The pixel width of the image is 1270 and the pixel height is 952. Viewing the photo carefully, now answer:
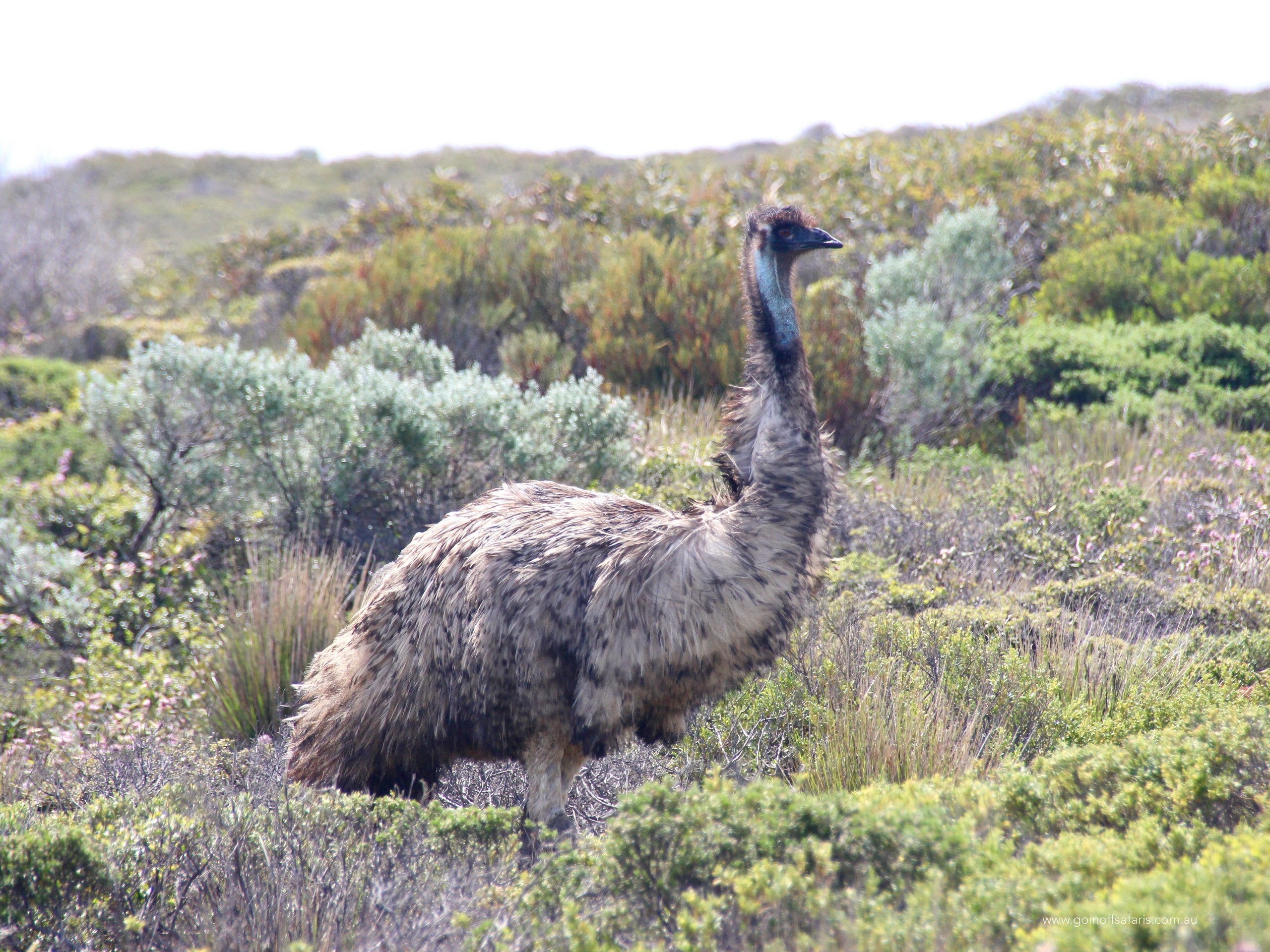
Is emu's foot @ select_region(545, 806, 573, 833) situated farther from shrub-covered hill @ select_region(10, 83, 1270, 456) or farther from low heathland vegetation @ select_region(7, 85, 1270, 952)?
shrub-covered hill @ select_region(10, 83, 1270, 456)

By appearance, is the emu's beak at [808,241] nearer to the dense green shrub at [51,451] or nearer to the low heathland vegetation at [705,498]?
the low heathland vegetation at [705,498]

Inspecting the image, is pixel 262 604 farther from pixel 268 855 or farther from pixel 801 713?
pixel 801 713

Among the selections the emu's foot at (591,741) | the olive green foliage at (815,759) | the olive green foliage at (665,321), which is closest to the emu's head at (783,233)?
the olive green foliage at (815,759)

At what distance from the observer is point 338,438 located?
6.57 m

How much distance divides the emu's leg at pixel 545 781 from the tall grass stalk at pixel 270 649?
2051 mm

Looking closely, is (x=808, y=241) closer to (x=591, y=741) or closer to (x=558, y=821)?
(x=591, y=741)

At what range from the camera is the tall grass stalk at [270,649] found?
524 centimetres

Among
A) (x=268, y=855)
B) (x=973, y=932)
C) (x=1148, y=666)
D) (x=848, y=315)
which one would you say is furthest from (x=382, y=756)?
(x=848, y=315)

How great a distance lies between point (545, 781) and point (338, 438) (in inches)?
143

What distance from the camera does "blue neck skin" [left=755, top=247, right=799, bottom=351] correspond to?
366cm

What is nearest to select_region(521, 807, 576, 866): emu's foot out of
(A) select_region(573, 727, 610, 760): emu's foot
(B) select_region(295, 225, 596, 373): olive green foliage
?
(A) select_region(573, 727, 610, 760): emu's foot

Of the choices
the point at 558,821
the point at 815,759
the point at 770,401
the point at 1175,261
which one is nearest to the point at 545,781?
the point at 558,821

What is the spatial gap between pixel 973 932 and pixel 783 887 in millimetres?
430

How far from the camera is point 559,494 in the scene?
3984 millimetres
